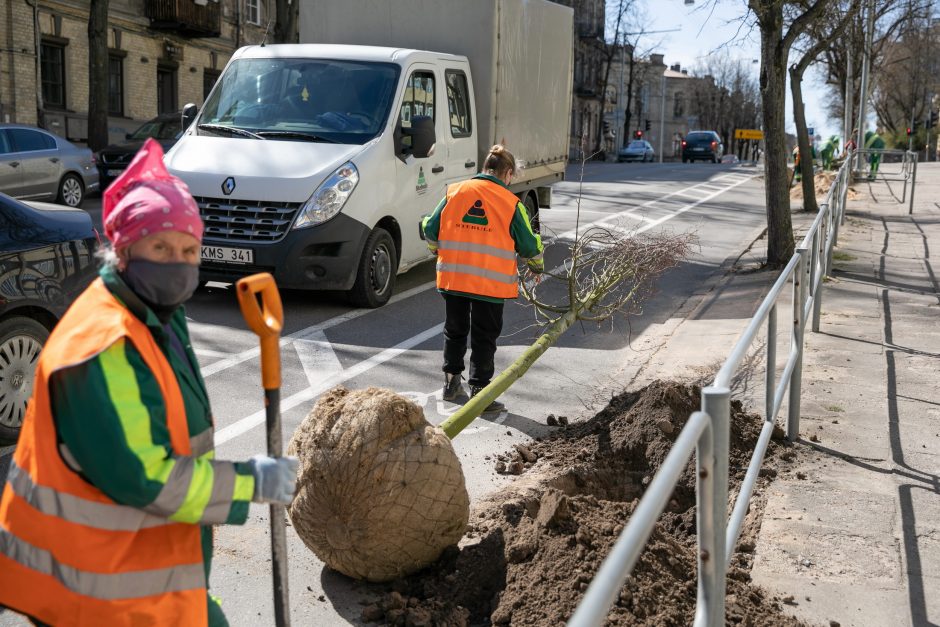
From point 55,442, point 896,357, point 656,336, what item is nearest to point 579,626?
point 55,442

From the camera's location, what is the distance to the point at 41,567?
214cm

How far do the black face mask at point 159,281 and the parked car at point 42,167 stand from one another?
1581cm

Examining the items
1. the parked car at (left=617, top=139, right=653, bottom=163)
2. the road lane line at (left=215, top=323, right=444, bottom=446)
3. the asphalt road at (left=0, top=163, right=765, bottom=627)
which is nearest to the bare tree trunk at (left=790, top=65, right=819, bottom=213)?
the asphalt road at (left=0, top=163, right=765, bottom=627)

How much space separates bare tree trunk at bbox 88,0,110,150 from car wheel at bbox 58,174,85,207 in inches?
269

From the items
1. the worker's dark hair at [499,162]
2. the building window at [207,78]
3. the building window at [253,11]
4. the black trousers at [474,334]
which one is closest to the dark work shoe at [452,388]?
the black trousers at [474,334]

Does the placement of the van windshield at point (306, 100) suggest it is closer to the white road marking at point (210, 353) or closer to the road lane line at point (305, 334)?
the road lane line at point (305, 334)

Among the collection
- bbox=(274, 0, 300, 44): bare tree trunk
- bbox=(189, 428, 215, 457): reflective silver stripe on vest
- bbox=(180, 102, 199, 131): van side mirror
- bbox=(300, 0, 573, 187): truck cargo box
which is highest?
bbox=(274, 0, 300, 44): bare tree trunk

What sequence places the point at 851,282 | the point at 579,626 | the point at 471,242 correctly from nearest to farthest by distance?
1. the point at 579,626
2. the point at 471,242
3. the point at 851,282

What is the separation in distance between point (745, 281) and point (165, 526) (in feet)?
33.9

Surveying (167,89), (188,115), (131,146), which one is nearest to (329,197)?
(188,115)

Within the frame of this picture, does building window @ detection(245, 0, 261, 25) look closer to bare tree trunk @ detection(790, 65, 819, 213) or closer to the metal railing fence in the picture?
bare tree trunk @ detection(790, 65, 819, 213)

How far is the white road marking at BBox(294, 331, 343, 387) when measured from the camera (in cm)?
723

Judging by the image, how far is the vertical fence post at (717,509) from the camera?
2730 millimetres

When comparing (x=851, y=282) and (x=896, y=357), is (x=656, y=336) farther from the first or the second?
(x=851, y=282)
